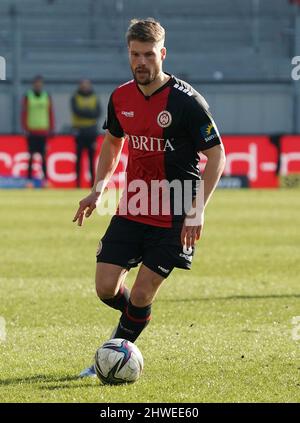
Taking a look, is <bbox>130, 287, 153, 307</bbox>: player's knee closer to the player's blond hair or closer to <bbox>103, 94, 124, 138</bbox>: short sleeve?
<bbox>103, 94, 124, 138</bbox>: short sleeve

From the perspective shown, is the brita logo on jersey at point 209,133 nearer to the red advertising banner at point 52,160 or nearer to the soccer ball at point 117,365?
the soccer ball at point 117,365

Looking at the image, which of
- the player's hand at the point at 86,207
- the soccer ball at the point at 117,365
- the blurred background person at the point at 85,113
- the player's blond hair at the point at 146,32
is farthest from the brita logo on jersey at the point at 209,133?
the blurred background person at the point at 85,113

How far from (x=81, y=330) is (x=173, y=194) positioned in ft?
6.39

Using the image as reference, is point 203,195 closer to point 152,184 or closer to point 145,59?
point 152,184

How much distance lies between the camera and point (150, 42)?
6.27 meters

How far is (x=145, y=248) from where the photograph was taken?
22.0 ft

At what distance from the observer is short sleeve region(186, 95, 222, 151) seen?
6469 millimetres

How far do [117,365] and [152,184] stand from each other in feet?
3.86

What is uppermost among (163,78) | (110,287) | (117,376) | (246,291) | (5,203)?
(163,78)

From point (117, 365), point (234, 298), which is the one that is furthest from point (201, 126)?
point (234, 298)

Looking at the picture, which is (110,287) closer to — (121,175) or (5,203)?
(5,203)

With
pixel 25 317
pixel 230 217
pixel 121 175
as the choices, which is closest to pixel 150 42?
pixel 25 317
